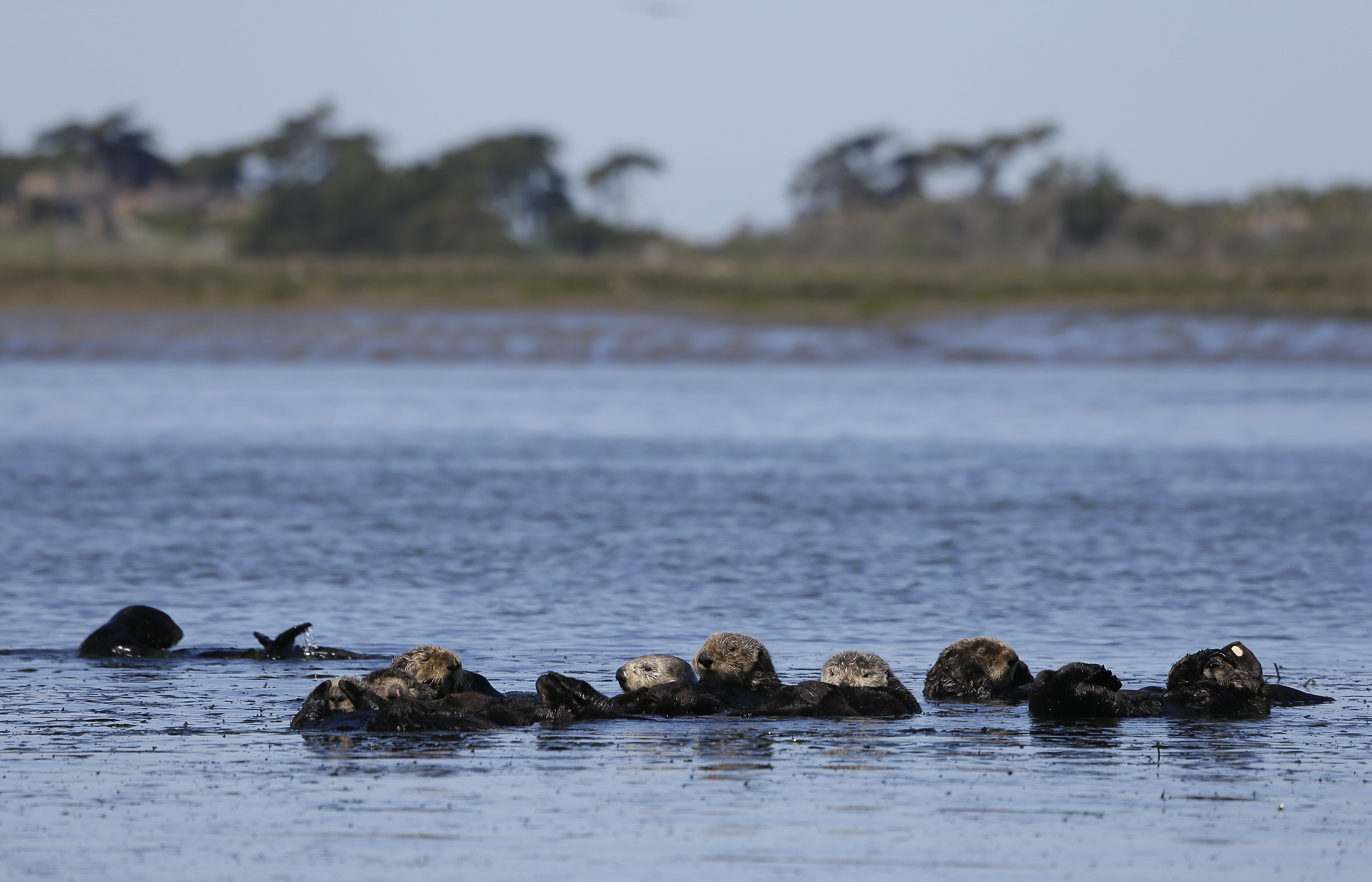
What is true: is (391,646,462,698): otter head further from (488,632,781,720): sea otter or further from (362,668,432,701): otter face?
(488,632,781,720): sea otter

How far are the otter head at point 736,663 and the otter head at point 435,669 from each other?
1.35m

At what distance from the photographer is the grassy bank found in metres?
51.6

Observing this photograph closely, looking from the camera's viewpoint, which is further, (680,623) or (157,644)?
(680,623)

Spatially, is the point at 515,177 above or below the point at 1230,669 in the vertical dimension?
above

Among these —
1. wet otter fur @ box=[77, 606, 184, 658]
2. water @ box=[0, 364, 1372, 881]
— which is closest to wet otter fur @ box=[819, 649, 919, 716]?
water @ box=[0, 364, 1372, 881]

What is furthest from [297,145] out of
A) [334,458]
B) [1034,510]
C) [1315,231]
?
[1034,510]

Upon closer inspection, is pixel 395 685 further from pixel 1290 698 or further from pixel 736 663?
pixel 1290 698

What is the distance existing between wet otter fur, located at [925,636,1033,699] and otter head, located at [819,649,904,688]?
38 centimetres

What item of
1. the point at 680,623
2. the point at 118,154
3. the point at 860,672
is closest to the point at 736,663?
the point at 860,672

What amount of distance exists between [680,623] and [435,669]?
3312 mm

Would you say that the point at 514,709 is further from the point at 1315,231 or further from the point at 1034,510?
the point at 1315,231

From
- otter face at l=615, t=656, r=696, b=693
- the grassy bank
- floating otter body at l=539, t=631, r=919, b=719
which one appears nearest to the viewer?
floating otter body at l=539, t=631, r=919, b=719

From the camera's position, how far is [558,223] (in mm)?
88938

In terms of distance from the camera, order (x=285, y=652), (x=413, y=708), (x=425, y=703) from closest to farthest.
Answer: (x=413, y=708) < (x=425, y=703) < (x=285, y=652)
